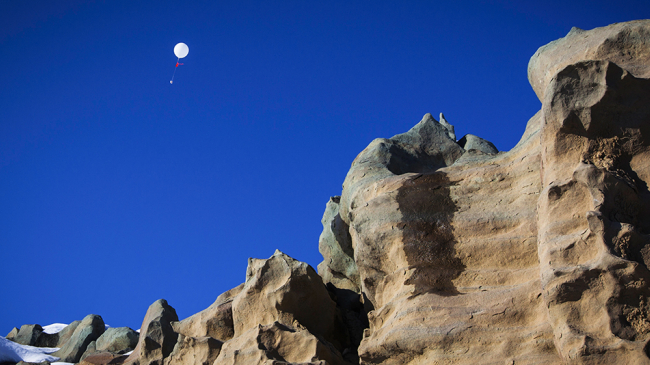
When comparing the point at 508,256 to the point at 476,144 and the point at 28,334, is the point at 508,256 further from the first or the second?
the point at 28,334

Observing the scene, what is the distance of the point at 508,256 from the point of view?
8055 mm

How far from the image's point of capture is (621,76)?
7660mm

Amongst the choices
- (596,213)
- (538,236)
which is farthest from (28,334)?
(596,213)

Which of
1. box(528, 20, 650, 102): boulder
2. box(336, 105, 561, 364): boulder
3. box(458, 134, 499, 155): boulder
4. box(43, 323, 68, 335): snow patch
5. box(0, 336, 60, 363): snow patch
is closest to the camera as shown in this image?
box(336, 105, 561, 364): boulder

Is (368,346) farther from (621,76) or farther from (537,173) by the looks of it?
(621,76)

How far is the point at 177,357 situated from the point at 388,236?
4.65m

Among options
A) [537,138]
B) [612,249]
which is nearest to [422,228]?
[537,138]

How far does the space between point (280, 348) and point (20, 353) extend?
35.2ft

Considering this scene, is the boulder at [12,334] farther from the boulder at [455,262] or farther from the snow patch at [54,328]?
the boulder at [455,262]

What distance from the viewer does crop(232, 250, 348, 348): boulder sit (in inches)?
383

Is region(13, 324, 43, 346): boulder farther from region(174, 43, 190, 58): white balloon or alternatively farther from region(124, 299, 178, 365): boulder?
region(174, 43, 190, 58): white balloon

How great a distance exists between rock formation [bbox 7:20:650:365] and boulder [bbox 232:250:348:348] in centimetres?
2

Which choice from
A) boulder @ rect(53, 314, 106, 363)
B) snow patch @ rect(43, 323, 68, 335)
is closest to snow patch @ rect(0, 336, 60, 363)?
boulder @ rect(53, 314, 106, 363)

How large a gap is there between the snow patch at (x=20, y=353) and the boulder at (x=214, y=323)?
270 inches
